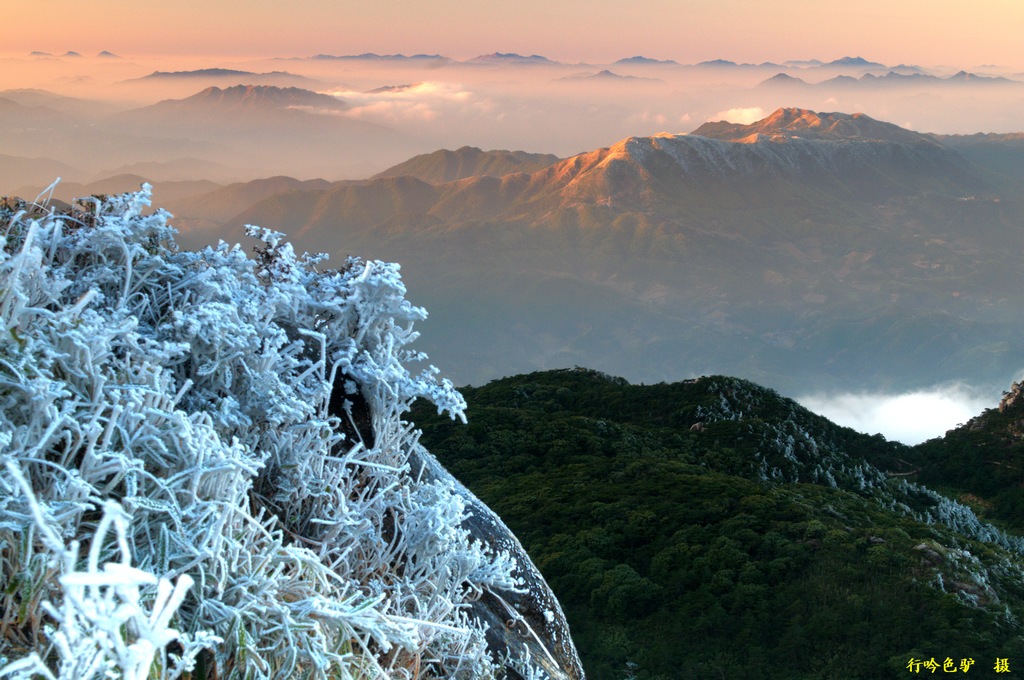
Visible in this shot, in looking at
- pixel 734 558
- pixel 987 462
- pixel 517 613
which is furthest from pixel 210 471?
pixel 987 462

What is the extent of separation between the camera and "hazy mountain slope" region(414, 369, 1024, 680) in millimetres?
13641

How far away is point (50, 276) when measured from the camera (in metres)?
3.66

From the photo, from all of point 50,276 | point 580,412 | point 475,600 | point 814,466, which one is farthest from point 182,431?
point 580,412

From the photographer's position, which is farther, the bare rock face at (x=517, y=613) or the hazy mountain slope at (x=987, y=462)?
the hazy mountain slope at (x=987, y=462)

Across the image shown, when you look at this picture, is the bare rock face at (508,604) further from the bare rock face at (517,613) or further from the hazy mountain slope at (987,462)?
the hazy mountain slope at (987,462)

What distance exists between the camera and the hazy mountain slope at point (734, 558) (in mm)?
13641

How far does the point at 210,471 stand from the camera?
2.97 meters

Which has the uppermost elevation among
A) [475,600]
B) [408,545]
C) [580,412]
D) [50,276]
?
[50,276]

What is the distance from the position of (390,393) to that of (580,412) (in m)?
32.2

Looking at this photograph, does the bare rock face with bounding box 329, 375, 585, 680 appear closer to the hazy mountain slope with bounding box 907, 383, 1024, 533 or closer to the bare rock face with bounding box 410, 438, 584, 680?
the bare rock face with bounding box 410, 438, 584, 680

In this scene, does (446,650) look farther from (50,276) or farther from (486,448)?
(486,448)

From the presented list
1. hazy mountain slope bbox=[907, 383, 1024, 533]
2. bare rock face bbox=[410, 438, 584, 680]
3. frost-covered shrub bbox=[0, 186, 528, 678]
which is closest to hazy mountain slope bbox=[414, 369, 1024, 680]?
hazy mountain slope bbox=[907, 383, 1024, 533]

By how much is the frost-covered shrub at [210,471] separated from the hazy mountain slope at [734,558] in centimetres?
1041

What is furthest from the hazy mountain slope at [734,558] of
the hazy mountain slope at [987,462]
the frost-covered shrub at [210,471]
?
the frost-covered shrub at [210,471]
